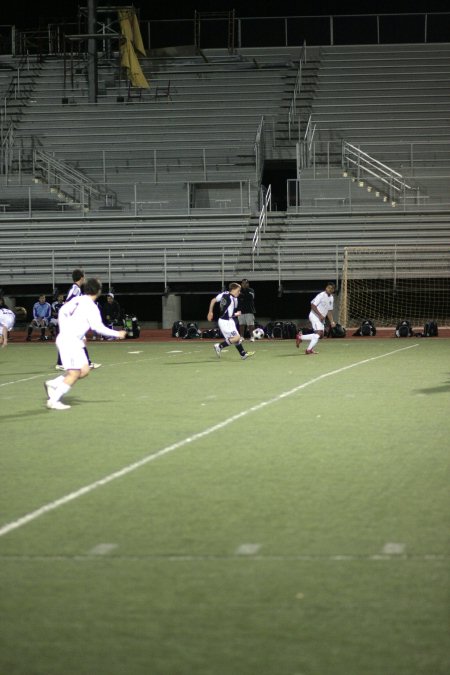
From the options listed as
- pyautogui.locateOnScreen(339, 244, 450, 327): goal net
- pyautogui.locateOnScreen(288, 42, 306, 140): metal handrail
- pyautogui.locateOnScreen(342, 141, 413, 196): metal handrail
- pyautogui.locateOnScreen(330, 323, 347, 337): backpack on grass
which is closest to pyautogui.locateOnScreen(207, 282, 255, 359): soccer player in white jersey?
pyautogui.locateOnScreen(330, 323, 347, 337): backpack on grass

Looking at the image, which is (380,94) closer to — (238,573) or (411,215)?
(411,215)

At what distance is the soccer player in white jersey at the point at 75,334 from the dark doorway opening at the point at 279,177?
29012mm

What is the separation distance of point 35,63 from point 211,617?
43766mm

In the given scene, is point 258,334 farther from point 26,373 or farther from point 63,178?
point 26,373

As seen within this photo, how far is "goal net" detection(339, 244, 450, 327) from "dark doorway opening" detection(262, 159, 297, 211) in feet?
22.6

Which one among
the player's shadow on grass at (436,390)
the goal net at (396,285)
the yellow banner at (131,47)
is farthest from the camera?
the yellow banner at (131,47)

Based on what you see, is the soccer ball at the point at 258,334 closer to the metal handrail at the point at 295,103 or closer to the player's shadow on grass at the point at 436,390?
the metal handrail at the point at 295,103

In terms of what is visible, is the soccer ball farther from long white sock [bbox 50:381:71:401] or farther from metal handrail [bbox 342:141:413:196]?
long white sock [bbox 50:381:71:401]

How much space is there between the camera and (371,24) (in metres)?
45.4

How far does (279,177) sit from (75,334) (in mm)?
30959

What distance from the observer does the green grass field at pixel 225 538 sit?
492 cm

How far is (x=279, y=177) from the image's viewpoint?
44094 millimetres

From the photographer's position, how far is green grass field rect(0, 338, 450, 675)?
4.92 meters

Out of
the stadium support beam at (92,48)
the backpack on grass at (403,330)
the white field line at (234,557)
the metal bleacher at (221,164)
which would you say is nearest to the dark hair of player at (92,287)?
the white field line at (234,557)
